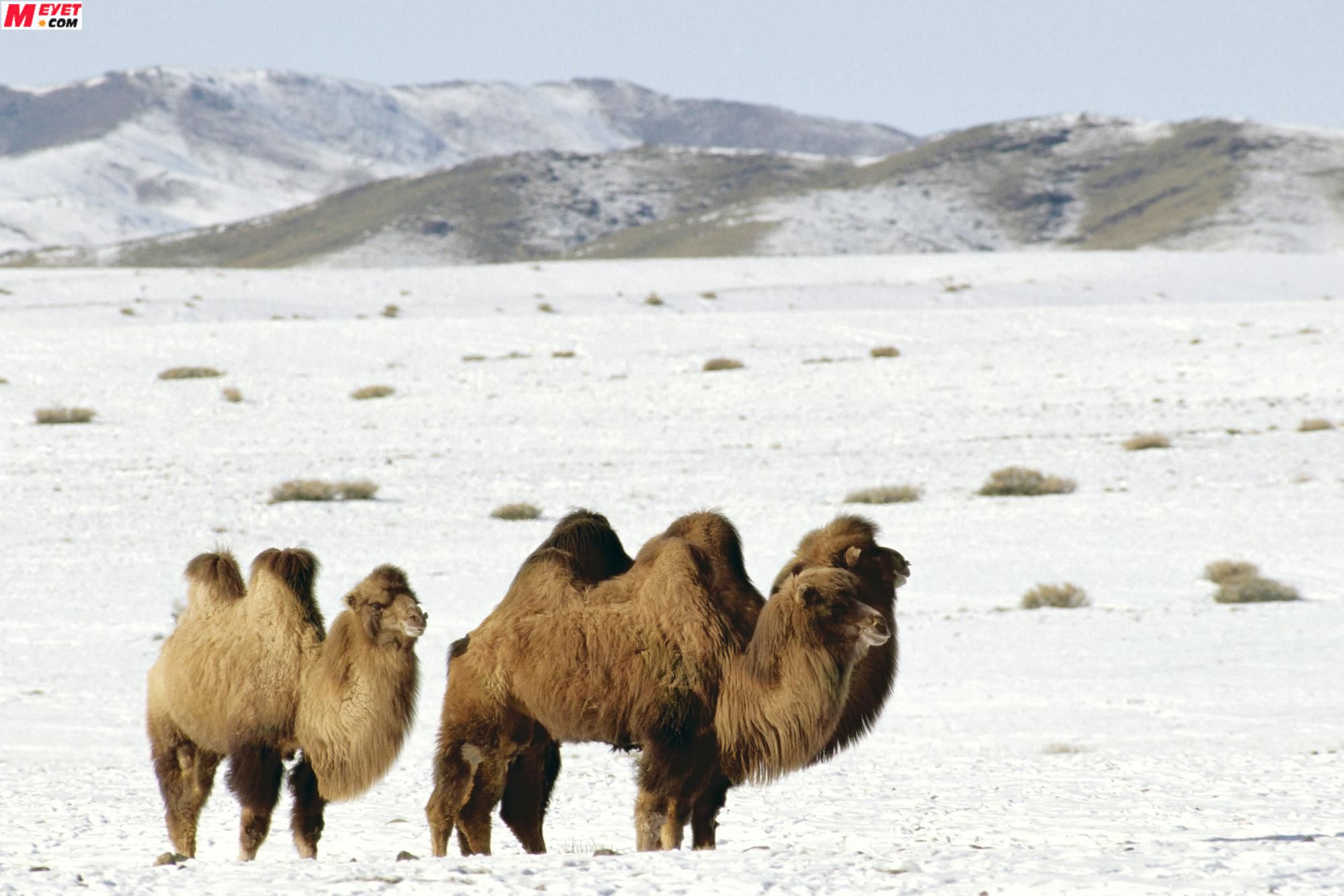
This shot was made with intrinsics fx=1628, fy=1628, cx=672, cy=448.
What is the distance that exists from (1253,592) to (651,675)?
380 inches

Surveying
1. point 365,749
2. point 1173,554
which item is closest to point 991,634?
point 1173,554

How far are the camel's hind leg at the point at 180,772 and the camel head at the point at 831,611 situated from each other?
2.67 metres

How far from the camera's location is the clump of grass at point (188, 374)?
27.5 meters

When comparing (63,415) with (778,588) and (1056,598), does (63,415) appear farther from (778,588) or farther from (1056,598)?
(778,588)

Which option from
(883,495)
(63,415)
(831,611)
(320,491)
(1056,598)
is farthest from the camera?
(63,415)

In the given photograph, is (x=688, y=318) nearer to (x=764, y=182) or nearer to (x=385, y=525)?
(x=385, y=525)

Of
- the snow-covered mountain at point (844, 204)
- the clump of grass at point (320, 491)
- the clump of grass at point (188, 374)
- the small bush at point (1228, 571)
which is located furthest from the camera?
the snow-covered mountain at point (844, 204)

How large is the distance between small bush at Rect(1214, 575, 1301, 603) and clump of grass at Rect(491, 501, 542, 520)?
23.2 feet

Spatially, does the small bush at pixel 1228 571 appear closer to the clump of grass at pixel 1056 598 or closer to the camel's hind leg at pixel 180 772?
the clump of grass at pixel 1056 598

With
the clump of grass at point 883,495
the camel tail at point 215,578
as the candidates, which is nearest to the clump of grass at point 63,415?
the clump of grass at point 883,495

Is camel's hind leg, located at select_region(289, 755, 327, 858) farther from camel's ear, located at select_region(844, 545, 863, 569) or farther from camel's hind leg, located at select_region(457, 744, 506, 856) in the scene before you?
camel's ear, located at select_region(844, 545, 863, 569)

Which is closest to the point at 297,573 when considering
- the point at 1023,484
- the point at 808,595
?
the point at 808,595

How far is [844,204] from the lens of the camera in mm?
117500

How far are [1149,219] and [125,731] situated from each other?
416ft
